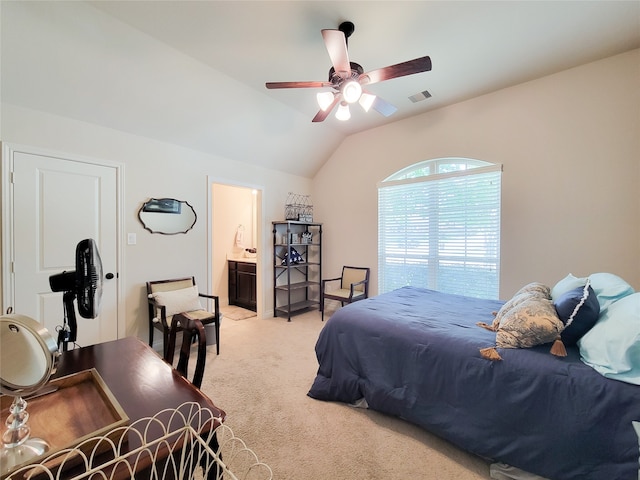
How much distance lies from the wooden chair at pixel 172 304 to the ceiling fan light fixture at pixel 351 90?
2560 mm

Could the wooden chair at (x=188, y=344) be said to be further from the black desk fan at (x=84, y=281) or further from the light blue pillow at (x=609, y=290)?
the light blue pillow at (x=609, y=290)

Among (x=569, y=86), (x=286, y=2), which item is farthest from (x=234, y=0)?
(x=569, y=86)

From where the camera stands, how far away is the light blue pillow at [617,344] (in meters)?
1.24

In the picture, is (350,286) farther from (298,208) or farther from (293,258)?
(298,208)

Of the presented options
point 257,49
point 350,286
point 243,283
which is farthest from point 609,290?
point 243,283

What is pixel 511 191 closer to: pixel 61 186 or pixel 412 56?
pixel 412 56

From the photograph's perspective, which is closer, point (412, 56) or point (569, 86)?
point (412, 56)

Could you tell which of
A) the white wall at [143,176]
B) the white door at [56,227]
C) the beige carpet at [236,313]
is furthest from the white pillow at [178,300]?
the beige carpet at [236,313]

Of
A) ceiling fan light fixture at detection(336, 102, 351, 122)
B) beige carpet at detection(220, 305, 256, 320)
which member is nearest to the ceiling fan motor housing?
ceiling fan light fixture at detection(336, 102, 351, 122)

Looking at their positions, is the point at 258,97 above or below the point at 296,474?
above

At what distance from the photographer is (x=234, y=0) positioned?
73.1 inches

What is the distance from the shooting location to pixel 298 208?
4812mm

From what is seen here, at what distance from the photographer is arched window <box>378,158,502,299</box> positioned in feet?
10.5

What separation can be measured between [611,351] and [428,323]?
3.06 feet
